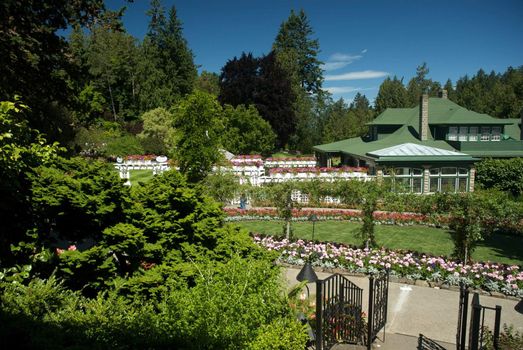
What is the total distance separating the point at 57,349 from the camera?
12.5 feet

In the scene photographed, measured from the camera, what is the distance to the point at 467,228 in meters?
12.3

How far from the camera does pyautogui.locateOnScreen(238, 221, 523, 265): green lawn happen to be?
14320 mm

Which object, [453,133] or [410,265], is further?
[453,133]

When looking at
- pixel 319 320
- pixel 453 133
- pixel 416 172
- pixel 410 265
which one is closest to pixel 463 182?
pixel 416 172

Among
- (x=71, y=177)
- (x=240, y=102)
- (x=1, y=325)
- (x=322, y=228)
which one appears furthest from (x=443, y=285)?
(x=240, y=102)

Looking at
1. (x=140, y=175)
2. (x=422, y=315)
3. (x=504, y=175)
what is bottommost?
(x=422, y=315)

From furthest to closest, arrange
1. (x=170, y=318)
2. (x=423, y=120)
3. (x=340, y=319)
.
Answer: (x=423, y=120)
(x=340, y=319)
(x=170, y=318)

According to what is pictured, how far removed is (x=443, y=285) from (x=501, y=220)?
8.10m

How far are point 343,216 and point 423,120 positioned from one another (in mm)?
16847

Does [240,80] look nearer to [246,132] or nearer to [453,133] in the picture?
[246,132]

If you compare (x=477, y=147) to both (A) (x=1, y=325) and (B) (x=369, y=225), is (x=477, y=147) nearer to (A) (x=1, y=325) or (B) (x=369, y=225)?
(B) (x=369, y=225)

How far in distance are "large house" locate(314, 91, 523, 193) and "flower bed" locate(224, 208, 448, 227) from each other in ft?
8.85

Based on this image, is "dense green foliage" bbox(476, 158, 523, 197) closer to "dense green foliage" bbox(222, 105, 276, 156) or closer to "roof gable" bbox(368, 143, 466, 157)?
"roof gable" bbox(368, 143, 466, 157)

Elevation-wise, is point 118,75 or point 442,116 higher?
point 118,75
